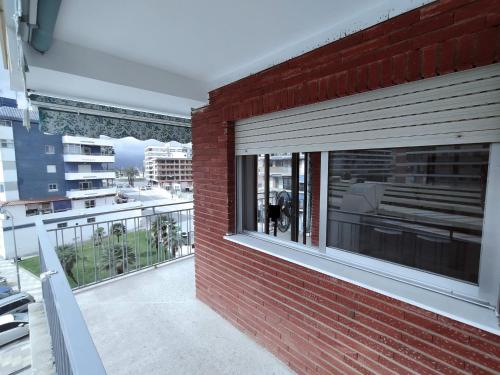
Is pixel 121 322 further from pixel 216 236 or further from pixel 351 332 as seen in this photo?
pixel 351 332

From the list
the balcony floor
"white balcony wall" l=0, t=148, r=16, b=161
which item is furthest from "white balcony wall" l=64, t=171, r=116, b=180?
the balcony floor

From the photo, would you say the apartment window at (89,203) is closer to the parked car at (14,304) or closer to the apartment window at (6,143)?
the apartment window at (6,143)

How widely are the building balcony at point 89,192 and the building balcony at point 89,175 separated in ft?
3.50

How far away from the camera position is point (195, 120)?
3236mm

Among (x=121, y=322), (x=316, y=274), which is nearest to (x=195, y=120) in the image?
(x=316, y=274)

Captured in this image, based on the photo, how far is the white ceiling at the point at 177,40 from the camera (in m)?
1.53

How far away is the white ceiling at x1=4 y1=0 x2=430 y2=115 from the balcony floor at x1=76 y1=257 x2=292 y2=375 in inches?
110

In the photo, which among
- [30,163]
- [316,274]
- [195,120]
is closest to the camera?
[316,274]

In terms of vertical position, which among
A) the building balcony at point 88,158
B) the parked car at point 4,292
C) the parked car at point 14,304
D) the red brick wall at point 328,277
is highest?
the building balcony at point 88,158

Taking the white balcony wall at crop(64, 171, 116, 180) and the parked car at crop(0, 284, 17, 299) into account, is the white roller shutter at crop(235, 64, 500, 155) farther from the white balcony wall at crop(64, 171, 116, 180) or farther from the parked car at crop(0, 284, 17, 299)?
the white balcony wall at crop(64, 171, 116, 180)

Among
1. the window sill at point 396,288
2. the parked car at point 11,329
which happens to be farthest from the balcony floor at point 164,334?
the parked car at point 11,329

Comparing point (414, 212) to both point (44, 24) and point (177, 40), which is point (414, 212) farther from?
point (44, 24)

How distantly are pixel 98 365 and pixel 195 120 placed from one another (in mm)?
3016

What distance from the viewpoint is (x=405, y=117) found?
1.48 meters
